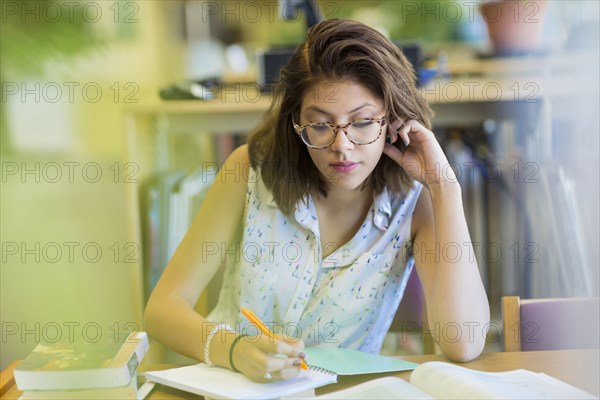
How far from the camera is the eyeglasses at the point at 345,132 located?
115 centimetres

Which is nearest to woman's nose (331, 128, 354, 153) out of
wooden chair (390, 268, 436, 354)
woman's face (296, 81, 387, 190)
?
woman's face (296, 81, 387, 190)

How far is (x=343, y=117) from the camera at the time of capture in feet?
3.76

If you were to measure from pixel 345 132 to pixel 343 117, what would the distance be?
2 centimetres

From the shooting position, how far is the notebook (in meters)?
0.88

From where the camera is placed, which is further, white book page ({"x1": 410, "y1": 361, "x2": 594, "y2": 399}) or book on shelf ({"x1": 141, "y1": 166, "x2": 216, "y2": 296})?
book on shelf ({"x1": 141, "y1": 166, "x2": 216, "y2": 296})

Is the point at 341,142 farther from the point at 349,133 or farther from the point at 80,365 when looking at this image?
the point at 80,365

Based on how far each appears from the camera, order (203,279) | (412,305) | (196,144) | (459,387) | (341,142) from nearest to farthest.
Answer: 1. (459,387)
2. (341,142)
3. (203,279)
4. (412,305)
5. (196,144)

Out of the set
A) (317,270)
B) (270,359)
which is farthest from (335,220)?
(270,359)

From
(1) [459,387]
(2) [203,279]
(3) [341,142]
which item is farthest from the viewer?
(2) [203,279]

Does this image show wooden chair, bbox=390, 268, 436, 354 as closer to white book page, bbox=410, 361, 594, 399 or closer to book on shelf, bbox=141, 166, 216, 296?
book on shelf, bbox=141, 166, 216, 296

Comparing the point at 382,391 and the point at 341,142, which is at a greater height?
the point at 341,142

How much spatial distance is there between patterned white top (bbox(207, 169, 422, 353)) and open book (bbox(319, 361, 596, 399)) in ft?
1.19

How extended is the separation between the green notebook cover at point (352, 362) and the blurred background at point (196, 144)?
262mm

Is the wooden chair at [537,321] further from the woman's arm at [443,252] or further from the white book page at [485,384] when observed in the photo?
the white book page at [485,384]
